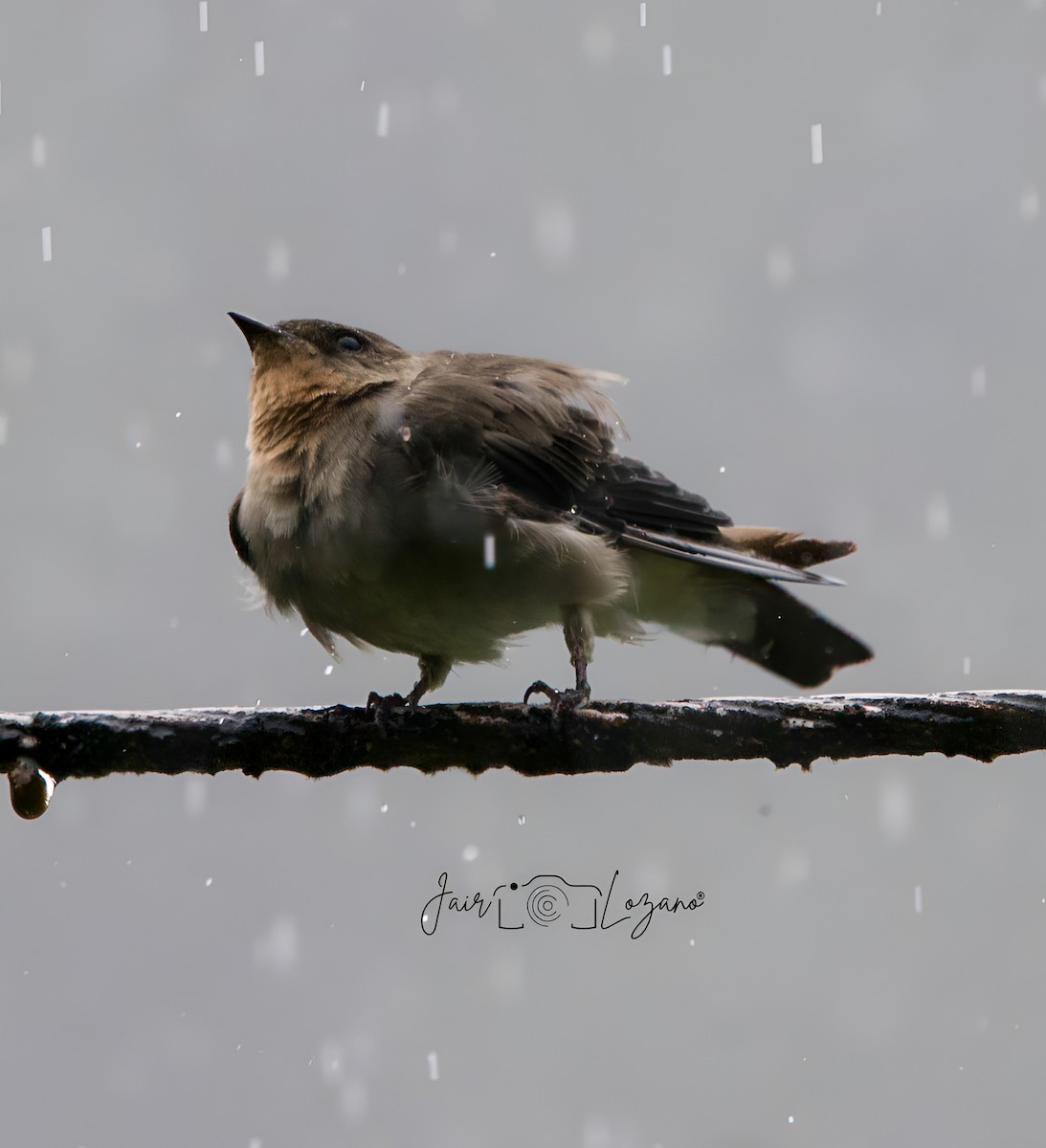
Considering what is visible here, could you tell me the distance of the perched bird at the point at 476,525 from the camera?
2.64 meters

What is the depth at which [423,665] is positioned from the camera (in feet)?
10.3

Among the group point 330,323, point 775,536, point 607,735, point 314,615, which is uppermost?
point 330,323

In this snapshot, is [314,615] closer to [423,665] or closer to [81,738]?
[423,665]

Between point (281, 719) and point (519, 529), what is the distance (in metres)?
0.87

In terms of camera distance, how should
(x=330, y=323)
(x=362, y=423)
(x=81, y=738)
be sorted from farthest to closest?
1. (x=330, y=323)
2. (x=362, y=423)
3. (x=81, y=738)

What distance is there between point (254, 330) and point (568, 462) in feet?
2.77

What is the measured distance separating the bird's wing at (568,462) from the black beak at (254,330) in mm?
372

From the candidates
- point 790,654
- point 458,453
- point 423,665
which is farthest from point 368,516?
point 790,654

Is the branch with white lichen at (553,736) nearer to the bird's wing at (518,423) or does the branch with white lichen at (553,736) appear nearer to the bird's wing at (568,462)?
the bird's wing at (568,462)

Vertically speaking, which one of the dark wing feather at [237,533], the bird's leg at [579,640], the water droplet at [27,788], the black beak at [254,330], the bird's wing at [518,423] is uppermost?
the black beak at [254,330]

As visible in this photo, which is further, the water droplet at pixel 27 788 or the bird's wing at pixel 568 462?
the bird's wing at pixel 568 462

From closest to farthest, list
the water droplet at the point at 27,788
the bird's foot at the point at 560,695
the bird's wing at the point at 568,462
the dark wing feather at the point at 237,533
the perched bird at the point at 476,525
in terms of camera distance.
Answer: the water droplet at the point at 27,788 < the bird's foot at the point at 560,695 < the perched bird at the point at 476,525 < the bird's wing at the point at 568,462 < the dark wing feather at the point at 237,533

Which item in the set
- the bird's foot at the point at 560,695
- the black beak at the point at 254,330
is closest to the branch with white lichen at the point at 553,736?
the bird's foot at the point at 560,695

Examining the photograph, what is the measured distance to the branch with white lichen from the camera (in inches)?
72.7
